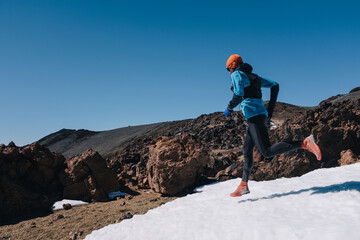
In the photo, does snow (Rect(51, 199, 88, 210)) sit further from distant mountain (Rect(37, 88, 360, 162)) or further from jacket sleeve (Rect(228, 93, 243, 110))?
distant mountain (Rect(37, 88, 360, 162))

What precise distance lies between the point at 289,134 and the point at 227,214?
4957 mm

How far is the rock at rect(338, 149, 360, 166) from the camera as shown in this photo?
20.1 feet

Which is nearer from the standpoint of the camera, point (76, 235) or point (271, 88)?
point (271, 88)

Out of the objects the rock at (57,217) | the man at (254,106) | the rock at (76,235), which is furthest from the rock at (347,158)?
the rock at (57,217)

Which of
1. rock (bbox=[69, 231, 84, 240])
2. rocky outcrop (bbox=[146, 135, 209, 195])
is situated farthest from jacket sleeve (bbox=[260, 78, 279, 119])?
rock (bbox=[69, 231, 84, 240])

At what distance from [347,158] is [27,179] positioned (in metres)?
9.61

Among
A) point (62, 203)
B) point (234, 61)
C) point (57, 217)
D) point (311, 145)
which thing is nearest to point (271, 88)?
point (234, 61)

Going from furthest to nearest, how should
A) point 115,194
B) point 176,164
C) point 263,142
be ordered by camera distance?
point 115,194
point 176,164
point 263,142

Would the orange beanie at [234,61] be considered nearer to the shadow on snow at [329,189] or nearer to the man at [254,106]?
the man at [254,106]

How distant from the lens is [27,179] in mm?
8586

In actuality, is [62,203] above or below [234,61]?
below

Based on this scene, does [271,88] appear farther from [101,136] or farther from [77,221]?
[101,136]

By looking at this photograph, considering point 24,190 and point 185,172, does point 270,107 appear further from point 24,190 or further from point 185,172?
point 24,190

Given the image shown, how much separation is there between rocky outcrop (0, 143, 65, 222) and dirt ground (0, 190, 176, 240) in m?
0.78
